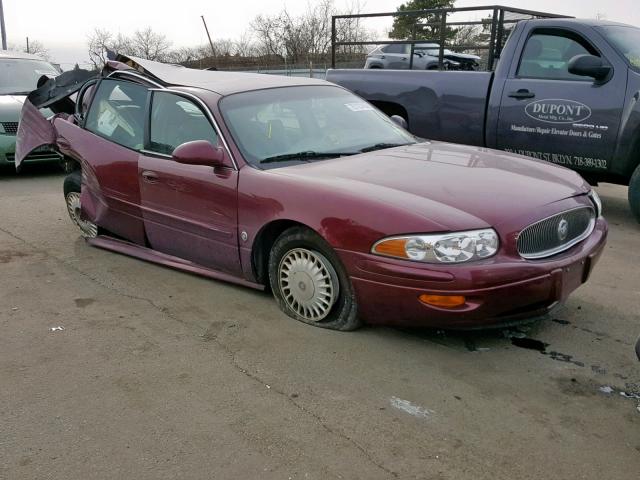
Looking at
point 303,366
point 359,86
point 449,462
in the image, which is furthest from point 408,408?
point 359,86

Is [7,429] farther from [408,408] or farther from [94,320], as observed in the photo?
[408,408]

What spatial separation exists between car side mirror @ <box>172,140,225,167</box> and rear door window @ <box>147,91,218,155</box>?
0.26m

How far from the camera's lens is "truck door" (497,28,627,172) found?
19.3ft

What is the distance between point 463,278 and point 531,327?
92 centimetres

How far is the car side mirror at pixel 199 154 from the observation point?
12.7ft

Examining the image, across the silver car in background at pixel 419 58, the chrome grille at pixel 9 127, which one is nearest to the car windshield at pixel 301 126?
the silver car in background at pixel 419 58

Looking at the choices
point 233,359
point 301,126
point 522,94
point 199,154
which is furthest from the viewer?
point 522,94

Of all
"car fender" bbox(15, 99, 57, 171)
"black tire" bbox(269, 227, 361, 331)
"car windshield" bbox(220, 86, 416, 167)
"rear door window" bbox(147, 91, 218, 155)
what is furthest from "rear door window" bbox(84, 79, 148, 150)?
"black tire" bbox(269, 227, 361, 331)

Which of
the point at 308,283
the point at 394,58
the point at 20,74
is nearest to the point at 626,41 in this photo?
the point at 308,283

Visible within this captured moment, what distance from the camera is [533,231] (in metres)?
3.24

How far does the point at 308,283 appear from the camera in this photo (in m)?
3.66

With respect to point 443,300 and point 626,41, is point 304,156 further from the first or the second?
point 626,41

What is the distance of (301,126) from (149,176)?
1.18 metres

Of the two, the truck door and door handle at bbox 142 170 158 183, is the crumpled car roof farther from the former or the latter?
the truck door
